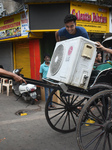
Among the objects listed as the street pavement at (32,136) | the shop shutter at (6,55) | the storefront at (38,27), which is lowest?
the street pavement at (32,136)

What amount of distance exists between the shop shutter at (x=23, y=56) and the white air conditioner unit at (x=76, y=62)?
5591 millimetres

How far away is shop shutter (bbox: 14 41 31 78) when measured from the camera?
26.3 ft

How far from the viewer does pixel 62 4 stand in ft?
21.7

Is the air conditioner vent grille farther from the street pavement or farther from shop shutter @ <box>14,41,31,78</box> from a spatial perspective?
shop shutter @ <box>14,41,31,78</box>

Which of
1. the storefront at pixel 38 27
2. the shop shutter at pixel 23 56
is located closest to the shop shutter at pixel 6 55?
the storefront at pixel 38 27

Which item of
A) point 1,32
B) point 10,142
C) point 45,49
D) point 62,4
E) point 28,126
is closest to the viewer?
point 10,142

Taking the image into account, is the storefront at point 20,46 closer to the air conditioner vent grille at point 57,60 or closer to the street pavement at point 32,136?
the street pavement at point 32,136

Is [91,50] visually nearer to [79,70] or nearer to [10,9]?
[79,70]

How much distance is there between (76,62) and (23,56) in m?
6.26

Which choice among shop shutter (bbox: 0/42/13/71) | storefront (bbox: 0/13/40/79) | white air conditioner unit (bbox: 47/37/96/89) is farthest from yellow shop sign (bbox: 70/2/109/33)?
white air conditioner unit (bbox: 47/37/96/89)

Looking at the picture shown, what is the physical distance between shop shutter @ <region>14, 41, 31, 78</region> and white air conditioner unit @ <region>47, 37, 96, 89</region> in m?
5.59

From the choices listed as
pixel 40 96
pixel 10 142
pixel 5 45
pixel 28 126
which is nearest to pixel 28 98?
pixel 40 96

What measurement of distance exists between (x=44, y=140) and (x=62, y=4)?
5.29 metres

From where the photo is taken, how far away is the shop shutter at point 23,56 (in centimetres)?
802
